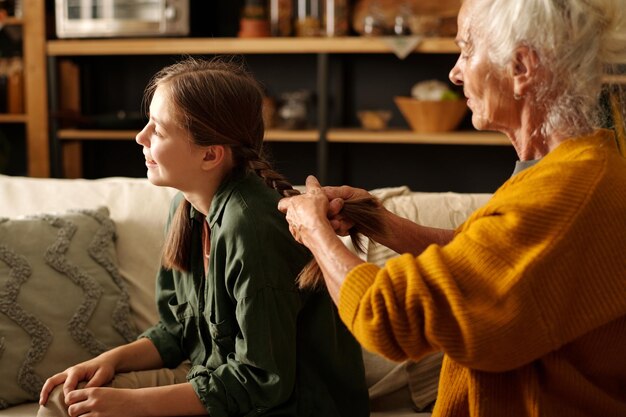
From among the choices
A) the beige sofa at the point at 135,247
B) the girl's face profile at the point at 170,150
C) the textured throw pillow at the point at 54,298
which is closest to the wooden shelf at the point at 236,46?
the beige sofa at the point at 135,247

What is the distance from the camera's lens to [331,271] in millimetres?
1252

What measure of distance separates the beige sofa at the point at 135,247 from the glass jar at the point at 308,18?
1.68 metres

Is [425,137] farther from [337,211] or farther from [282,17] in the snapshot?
[337,211]

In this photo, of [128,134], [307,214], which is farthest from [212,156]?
[128,134]

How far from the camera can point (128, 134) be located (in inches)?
158

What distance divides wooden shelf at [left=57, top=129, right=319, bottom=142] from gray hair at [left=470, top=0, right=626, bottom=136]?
2548 mm

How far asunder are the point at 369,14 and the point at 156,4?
3.10ft

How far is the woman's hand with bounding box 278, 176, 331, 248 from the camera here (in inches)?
52.1

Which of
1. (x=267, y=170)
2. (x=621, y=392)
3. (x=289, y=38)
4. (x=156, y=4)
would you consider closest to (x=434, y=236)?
(x=267, y=170)

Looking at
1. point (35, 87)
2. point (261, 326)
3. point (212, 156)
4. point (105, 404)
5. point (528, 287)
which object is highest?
point (35, 87)

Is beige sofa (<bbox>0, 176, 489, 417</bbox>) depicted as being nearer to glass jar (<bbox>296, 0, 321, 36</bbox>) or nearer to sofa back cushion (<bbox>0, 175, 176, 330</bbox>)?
sofa back cushion (<bbox>0, 175, 176, 330</bbox>)

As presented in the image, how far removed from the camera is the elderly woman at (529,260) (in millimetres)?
1145

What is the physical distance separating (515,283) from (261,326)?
1.77 feet

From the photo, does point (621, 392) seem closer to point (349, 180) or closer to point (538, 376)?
point (538, 376)
